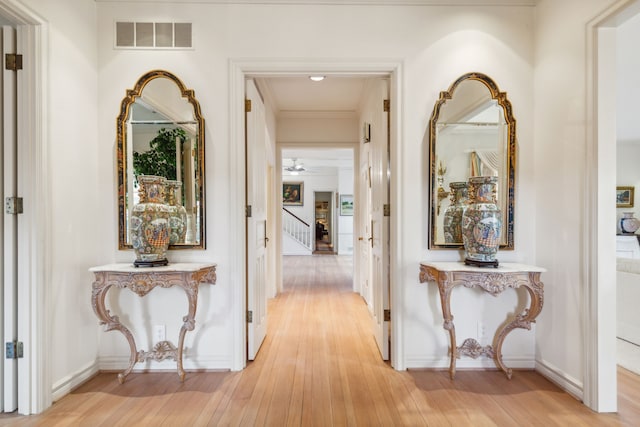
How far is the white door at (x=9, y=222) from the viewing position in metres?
1.95

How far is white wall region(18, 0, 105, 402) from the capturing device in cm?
205

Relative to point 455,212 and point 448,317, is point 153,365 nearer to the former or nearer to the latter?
point 448,317

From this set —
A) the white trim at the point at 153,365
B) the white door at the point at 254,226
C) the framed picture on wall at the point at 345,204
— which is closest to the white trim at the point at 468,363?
the white door at the point at 254,226

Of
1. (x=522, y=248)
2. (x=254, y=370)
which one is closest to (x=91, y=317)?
(x=254, y=370)

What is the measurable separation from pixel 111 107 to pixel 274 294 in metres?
3.20

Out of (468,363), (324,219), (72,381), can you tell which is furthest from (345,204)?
(72,381)

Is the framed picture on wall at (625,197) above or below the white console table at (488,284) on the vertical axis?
above

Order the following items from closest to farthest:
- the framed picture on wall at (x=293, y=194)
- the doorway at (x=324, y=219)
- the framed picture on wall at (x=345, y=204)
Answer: the framed picture on wall at (x=345, y=204) < the framed picture on wall at (x=293, y=194) < the doorway at (x=324, y=219)

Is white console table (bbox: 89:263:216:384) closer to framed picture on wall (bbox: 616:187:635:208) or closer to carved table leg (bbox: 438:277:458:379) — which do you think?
carved table leg (bbox: 438:277:458:379)

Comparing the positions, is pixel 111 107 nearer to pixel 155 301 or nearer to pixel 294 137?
pixel 155 301

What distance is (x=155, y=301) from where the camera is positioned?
244 centimetres

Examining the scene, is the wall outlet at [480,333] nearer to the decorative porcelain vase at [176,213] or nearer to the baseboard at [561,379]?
the baseboard at [561,379]

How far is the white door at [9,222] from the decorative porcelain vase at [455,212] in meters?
2.81

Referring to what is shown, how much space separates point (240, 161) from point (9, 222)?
56.2 inches
